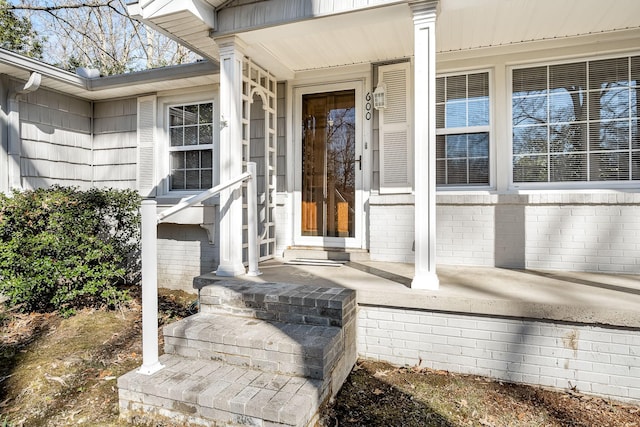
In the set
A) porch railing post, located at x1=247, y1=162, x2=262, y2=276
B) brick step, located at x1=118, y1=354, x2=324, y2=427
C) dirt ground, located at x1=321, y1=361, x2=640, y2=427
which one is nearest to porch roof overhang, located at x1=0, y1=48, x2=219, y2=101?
porch railing post, located at x1=247, y1=162, x2=262, y2=276

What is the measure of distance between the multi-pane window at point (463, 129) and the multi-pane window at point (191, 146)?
2.79m

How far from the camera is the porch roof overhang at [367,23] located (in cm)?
297

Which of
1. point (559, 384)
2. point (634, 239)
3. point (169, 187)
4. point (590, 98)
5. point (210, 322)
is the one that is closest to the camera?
point (559, 384)

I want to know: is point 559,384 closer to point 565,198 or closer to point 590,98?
point 565,198

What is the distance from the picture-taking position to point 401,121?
4.05m

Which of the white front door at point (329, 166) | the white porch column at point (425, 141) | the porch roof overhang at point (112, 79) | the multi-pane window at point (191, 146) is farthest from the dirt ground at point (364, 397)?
the porch roof overhang at point (112, 79)

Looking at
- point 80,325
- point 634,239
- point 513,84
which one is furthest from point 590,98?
point 80,325

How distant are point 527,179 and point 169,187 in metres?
4.25

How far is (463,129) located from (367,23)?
1522 mm

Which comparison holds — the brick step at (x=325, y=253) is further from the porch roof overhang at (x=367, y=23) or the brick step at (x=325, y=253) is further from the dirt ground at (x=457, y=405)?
the porch roof overhang at (x=367, y=23)

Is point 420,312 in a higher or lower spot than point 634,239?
lower

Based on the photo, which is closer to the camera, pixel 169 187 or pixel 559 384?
pixel 559 384

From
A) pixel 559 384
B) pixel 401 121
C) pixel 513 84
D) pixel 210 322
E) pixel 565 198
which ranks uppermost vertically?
pixel 513 84

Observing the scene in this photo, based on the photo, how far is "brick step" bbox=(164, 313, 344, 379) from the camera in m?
2.08
